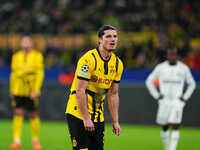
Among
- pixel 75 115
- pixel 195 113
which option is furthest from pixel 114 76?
pixel 195 113

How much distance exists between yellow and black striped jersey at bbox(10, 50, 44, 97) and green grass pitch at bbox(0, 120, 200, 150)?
139cm

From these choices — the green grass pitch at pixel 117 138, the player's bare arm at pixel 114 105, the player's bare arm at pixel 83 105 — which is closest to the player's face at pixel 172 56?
the green grass pitch at pixel 117 138

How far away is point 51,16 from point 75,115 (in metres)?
15.4

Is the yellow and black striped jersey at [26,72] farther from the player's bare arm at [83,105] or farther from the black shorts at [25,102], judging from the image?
the player's bare arm at [83,105]

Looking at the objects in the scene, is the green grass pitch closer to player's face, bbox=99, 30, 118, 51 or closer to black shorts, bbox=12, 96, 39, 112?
black shorts, bbox=12, 96, 39, 112

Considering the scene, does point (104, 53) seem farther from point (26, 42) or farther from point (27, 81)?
point (27, 81)

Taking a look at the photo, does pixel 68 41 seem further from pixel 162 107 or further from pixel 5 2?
pixel 162 107

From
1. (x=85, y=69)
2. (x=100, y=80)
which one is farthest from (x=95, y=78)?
(x=85, y=69)

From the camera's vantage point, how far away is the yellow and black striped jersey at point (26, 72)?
38.9ft

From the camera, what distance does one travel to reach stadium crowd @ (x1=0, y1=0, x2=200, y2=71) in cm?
1836

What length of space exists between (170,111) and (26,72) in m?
3.68

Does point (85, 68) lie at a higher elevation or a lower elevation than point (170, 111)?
higher

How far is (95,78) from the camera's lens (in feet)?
21.1

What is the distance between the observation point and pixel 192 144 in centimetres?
1262
